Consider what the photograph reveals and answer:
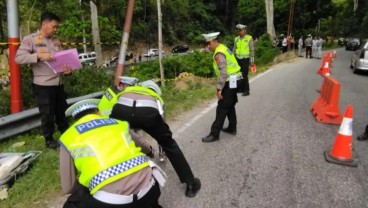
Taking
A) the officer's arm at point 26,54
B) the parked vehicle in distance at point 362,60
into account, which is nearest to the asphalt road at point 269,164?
the officer's arm at point 26,54

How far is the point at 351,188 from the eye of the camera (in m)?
4.18

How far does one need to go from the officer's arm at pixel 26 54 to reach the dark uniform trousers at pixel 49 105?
424mm

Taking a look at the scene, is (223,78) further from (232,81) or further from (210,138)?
(210,138)

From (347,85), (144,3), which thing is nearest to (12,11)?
(347,85)

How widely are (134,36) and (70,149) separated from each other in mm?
44091

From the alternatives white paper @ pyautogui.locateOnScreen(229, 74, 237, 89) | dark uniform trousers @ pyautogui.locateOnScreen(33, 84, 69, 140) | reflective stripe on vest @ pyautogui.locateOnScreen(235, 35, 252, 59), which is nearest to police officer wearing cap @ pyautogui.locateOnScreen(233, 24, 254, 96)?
reflective stripe on vest @ pyautogui.locateOnScreen(235, 35, 252, 59)

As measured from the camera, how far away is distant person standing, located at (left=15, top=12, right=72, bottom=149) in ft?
15.9

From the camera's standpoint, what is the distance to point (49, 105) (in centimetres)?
514

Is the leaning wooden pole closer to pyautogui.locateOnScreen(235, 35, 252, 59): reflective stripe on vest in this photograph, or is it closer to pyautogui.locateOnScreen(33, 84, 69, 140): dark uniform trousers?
pyautogui.locateOnScreen(33, 84, 69, 140): dark uniform trousers

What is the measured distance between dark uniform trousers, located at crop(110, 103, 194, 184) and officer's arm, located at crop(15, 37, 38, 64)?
73.5 inches

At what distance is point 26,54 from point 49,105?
78 cm

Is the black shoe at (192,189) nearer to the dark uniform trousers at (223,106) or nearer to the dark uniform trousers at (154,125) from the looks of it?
the dark uniform trousers at (154,125)

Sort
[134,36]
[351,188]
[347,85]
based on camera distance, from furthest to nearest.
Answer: [134,36]
[347,85]
[351,188]

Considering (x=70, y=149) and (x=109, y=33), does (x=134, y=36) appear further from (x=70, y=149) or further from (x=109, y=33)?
(x=70, y=149)
